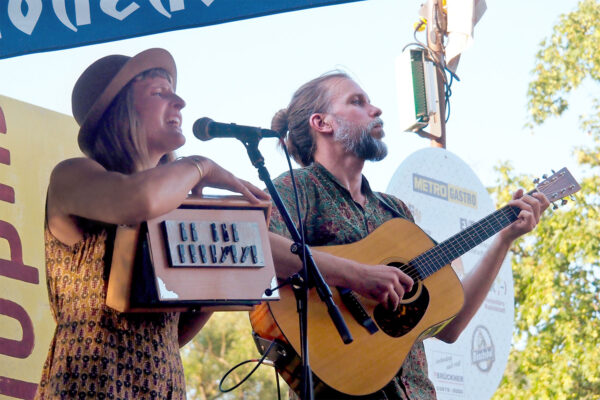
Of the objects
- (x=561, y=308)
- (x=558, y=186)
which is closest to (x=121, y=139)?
(x=558, y=186)

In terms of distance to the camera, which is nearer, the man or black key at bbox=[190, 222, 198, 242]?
black key at bbox=[190, 222, 198, 242]

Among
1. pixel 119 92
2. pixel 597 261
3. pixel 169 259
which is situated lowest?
pixel 169 259

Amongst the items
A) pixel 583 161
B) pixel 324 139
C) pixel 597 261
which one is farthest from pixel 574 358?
pixel 324 139

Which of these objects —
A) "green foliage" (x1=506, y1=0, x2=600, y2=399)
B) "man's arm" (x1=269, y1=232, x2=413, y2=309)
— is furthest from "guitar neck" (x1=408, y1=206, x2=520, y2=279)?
"green foliage" (x1=506, y1=0, x2=600, y2=399)

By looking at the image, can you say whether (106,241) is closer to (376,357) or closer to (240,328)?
(376,357)

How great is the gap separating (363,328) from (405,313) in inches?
9.1

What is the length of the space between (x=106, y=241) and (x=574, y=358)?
10888mm

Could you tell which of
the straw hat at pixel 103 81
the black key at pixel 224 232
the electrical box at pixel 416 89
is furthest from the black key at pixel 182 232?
the electrical box at pixel 416 89

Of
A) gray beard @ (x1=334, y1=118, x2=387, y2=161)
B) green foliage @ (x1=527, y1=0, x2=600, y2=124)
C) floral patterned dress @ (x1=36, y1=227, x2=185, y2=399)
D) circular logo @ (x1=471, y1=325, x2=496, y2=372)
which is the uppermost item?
green foliage @ (x1=527, y1=0, x2=600, y2=124)

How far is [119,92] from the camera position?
2.68 metres

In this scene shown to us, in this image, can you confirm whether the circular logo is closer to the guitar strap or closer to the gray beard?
the guitar strap

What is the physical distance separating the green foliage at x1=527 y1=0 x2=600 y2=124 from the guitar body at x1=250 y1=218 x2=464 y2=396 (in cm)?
1104

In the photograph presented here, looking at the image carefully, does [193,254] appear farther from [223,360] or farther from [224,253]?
[223,360]

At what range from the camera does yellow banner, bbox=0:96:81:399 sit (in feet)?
11.1
